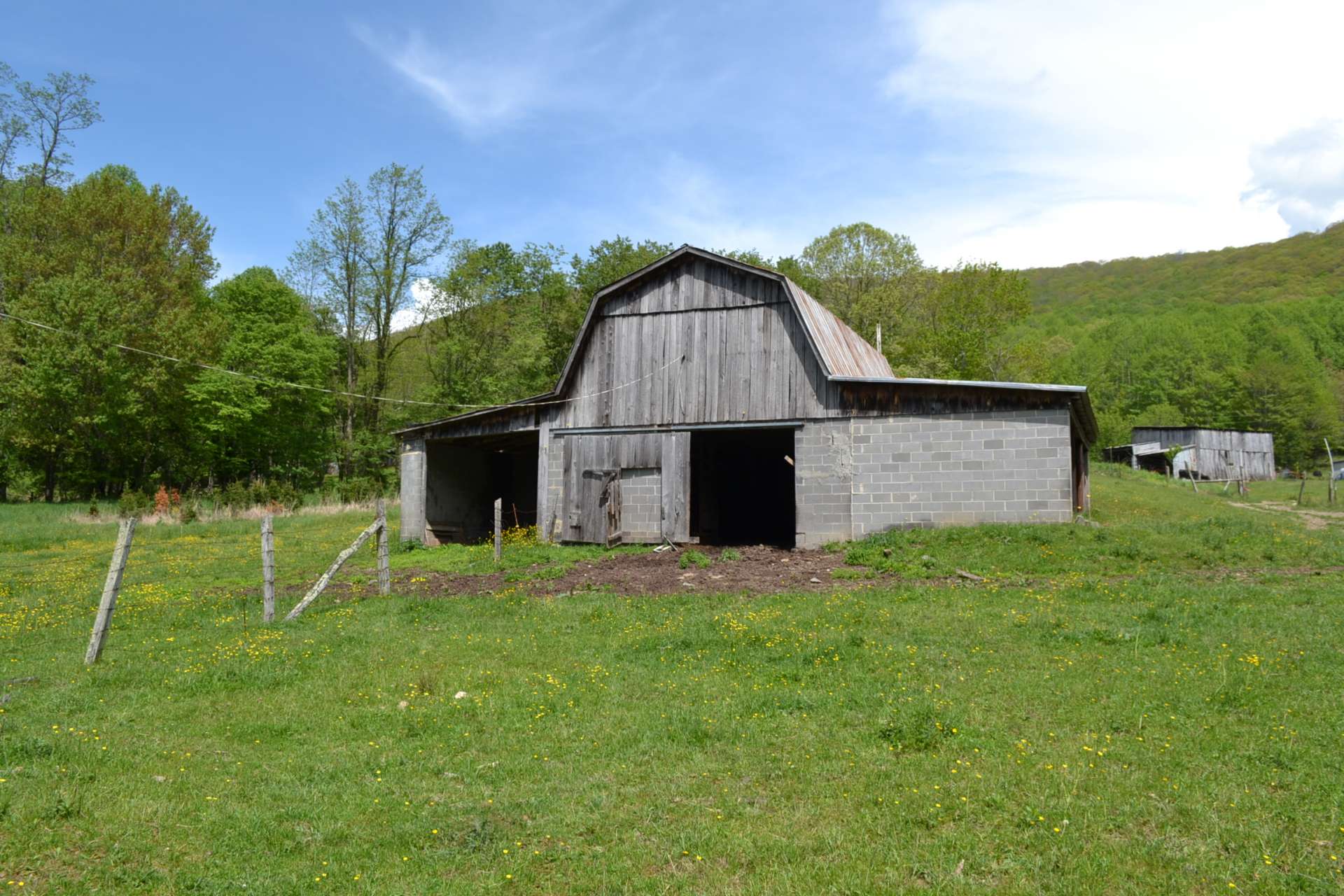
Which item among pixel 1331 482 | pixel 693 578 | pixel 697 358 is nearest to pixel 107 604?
pixel 693 578

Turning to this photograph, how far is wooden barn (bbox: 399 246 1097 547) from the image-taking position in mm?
19516

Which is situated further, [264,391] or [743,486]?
[264,391]

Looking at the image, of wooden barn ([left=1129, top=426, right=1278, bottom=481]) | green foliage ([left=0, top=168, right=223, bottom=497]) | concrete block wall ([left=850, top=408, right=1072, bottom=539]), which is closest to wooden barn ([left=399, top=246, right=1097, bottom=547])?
concrete block wall ([left=850, top=408, right=1072, bottom=539])

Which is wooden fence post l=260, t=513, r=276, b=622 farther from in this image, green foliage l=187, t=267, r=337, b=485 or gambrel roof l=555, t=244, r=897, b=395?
green foliage l=187, t=267, r=337, b=485

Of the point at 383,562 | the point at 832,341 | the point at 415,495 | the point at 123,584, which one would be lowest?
the point at 123,584

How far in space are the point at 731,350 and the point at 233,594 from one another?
486 inches

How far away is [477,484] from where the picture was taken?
28.6 metres

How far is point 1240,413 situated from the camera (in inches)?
3268

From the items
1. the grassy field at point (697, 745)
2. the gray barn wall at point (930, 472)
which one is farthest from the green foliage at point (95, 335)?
the gray barn wall at point (930, 472)

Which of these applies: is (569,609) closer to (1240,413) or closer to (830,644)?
(830,644)

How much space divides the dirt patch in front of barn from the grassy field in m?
1.70

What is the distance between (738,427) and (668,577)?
5774mm

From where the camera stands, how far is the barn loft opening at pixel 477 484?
25.9 m

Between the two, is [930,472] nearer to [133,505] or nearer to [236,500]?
[236,500]
